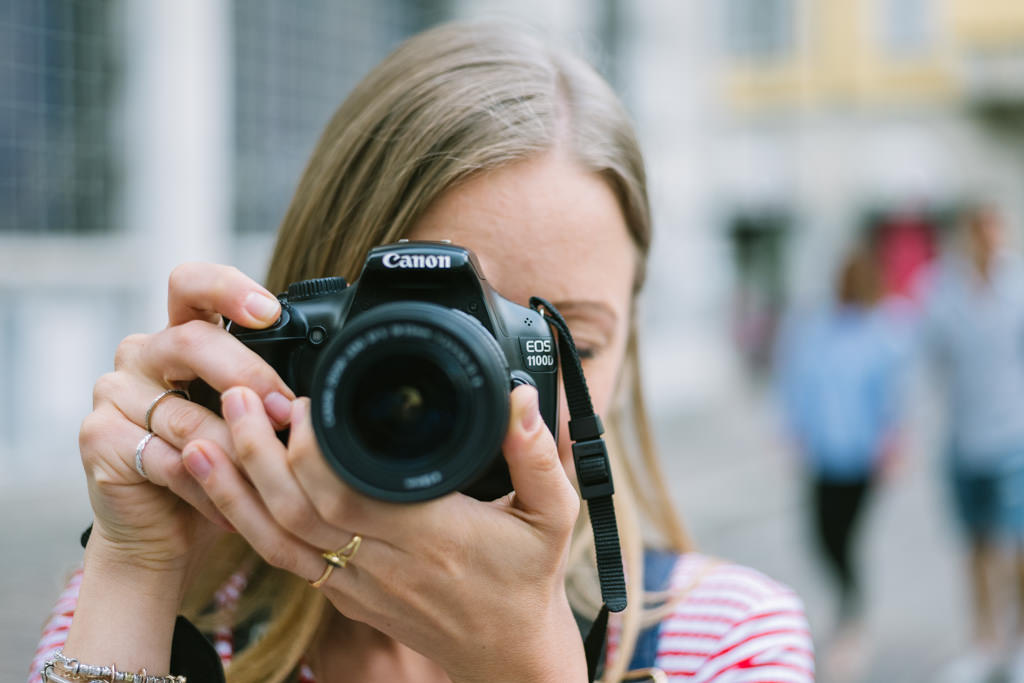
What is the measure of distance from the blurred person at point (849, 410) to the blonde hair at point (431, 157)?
306 centimetres

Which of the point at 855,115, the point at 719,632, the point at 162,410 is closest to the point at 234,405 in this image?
the point at 162,410

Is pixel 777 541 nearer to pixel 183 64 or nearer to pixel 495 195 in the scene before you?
pixel 183 64

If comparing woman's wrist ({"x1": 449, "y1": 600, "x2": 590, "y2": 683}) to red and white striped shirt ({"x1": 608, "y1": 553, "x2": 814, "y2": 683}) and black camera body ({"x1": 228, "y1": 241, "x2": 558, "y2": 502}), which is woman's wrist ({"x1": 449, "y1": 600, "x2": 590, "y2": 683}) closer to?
black camera body ({"x1": 228, "y1": 241, "x2": 558, "y2": 502})

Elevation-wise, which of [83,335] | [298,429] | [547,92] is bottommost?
[83,335]

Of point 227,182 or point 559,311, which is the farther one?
point 227,182

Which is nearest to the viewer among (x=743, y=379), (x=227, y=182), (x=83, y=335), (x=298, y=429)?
(x=298, y=429)

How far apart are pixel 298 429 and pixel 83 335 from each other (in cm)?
545

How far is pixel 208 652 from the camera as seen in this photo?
113 centimetres

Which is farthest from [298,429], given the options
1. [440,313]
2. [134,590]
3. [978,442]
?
[978,442]

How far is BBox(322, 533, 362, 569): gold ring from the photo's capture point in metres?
0.94

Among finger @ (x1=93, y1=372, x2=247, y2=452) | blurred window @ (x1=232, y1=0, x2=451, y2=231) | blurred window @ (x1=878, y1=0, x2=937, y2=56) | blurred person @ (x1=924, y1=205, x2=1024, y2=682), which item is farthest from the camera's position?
blurred window @ (x1=878, y1=0, x2=937, y2=56)

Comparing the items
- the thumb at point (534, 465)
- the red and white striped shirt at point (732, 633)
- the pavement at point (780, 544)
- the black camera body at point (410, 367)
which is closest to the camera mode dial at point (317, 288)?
the black camera body at point (410, 367)

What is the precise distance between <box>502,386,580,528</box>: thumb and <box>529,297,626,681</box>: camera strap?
164 mm

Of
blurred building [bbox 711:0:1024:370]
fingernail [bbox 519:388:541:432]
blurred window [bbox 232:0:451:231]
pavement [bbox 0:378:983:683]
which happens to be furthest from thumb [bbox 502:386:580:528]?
blurred building [bbox 711:0:1024:370]
